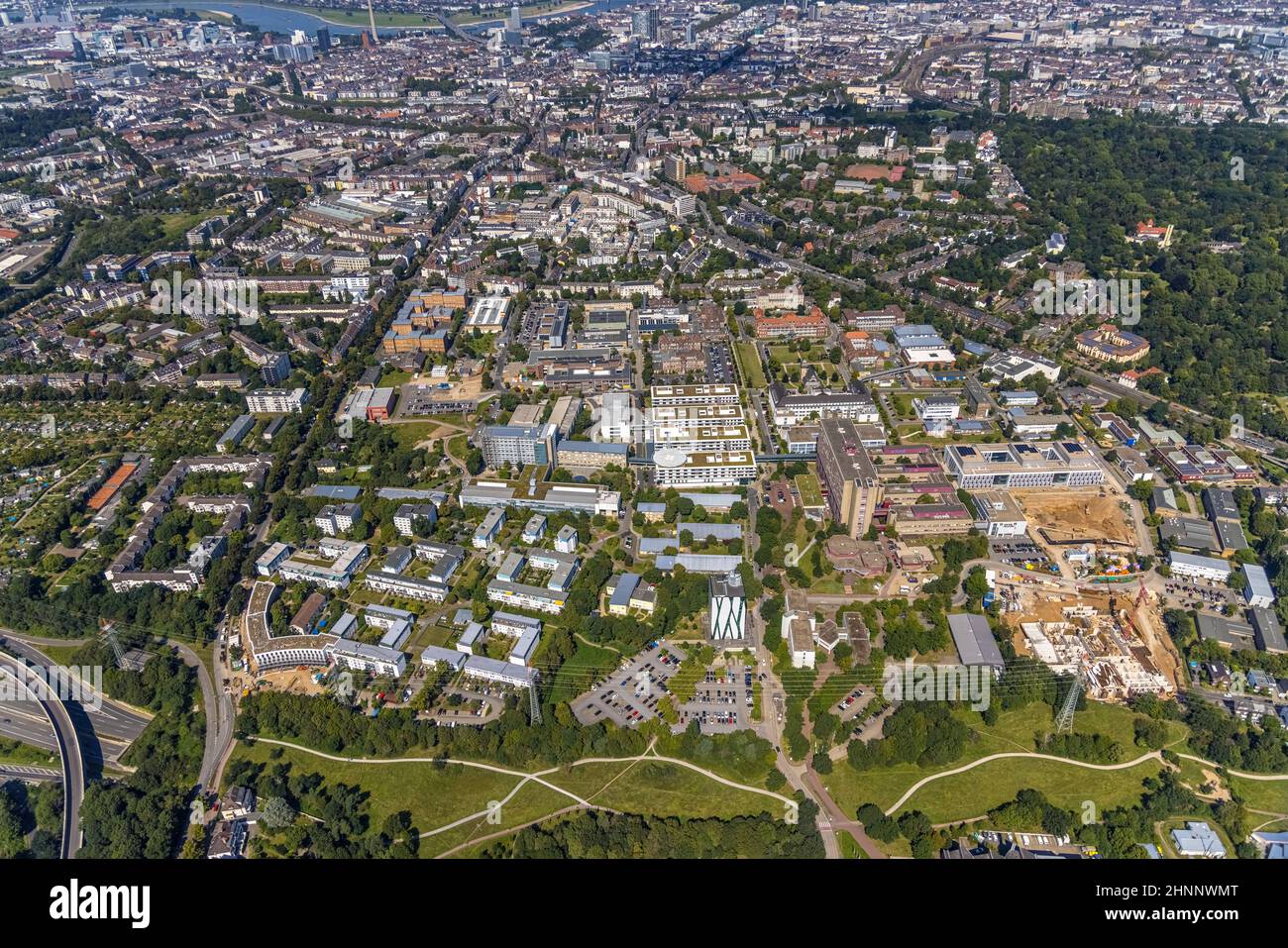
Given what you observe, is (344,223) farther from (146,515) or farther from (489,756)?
(489,756)

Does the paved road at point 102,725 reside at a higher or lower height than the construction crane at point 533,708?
lower

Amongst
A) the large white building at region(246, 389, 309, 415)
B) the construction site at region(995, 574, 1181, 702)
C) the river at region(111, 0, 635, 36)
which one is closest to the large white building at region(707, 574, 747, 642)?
the construction site at region(995, 574, 1181, 702)

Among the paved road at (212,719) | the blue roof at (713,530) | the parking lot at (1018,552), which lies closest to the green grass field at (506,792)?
the paved road at (212,719)

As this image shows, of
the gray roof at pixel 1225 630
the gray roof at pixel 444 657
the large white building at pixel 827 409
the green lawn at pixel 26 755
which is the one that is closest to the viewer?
the green lawn at pixel 26 755

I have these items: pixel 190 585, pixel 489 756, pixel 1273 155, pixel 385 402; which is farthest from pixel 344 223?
pixel 1273 155

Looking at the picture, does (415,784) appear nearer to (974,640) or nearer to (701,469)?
(701,469)

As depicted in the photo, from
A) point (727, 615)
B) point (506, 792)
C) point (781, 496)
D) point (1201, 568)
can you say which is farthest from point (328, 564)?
→ point (1201, 568)

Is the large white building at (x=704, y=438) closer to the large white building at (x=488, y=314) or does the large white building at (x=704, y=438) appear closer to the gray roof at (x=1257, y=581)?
the large white building at (x=488, y=314)

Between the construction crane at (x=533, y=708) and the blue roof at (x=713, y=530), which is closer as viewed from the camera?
the construction crane at (x=533, y=708)
